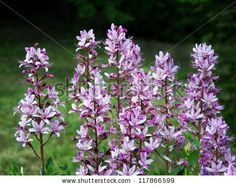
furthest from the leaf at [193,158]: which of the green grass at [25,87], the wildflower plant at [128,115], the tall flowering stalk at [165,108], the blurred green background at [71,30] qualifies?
the blurred green background at [71,30]

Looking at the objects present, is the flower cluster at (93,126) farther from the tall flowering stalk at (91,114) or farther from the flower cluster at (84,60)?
the flower cluster at (84,60)

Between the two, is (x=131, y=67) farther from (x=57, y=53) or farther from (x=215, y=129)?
(x=57, y=53)

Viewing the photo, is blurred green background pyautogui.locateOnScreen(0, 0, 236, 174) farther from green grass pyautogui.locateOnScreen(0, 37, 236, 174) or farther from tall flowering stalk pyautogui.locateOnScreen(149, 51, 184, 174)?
tall flowering stalk pyautogui.locateOnScreen(149, 51, 184, 174)

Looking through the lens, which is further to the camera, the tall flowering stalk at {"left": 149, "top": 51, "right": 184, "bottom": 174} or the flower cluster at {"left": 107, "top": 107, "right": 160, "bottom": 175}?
the tall flowering stalk at {"left": 149, "top": 51, "right": 184, "bottom": 174}

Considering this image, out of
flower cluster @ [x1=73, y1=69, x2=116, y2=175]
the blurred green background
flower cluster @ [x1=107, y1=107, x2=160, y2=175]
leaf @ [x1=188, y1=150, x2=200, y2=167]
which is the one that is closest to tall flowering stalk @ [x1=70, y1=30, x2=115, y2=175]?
flower cluster @ [x1=73, y1=69, x2=116, y2=175]

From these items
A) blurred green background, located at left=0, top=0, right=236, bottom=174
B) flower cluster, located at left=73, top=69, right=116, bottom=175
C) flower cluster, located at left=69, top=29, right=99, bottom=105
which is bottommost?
flower cluster, located at left=73, top=69, right=116, bottom=175

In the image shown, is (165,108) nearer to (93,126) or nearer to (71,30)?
(93,126)

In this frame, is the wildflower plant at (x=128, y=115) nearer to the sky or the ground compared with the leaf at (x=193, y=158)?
nearer to the sky
